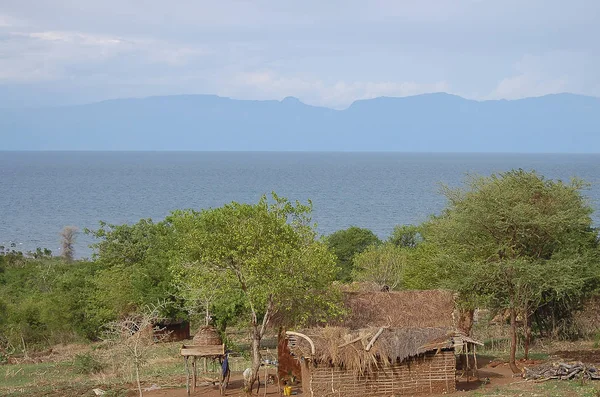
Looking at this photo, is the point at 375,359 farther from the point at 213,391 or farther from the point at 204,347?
the point at 213,391

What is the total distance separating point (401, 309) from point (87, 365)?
1252 cm

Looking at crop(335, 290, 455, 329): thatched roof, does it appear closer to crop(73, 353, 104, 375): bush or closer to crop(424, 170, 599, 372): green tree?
crop(424, 170, 599, 372): green tree

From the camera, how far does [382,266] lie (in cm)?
4809

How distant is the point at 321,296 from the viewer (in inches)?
1044

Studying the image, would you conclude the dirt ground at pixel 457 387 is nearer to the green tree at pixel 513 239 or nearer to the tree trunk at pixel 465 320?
the green tree at pixel 513 239

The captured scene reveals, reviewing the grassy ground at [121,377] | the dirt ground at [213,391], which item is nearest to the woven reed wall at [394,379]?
the grassy ground at [121,377]

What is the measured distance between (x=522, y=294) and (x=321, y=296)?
864 cm

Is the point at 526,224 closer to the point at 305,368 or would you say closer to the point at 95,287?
the point at 305,368

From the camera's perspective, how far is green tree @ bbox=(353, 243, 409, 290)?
4704 cm

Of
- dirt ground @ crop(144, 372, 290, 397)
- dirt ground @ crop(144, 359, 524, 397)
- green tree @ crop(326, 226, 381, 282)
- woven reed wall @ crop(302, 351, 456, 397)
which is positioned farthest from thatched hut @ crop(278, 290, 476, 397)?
green tree @ crop(326, 226, 381, 282)

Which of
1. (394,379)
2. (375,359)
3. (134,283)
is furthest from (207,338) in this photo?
(134,283)

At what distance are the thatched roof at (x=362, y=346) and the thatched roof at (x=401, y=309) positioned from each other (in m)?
4.38

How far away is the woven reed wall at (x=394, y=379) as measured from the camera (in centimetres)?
2484

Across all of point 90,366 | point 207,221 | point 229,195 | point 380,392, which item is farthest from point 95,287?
point 229,195
